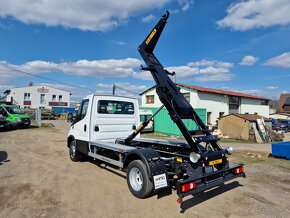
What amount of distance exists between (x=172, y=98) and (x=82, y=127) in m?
3.45

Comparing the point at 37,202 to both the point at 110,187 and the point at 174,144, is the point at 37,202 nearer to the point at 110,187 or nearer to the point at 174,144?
the point at 110,187

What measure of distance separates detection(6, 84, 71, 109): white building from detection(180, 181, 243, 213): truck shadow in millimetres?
51238

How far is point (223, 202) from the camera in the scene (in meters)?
4.18

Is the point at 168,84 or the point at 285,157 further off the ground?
the point at 168,84

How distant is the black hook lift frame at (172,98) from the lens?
4.24 meters

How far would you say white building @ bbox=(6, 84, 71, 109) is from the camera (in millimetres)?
46000

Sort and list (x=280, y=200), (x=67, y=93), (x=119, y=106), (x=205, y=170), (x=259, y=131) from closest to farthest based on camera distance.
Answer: (x=205, y=170) → (x=280, y=200) → (x=119, y=106) → (x=259, y=131) → (x=67, y=93)

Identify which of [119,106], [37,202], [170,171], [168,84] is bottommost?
[37,202]

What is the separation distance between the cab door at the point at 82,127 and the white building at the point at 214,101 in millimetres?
17529

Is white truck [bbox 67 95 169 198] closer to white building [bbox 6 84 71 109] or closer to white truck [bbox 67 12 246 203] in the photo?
white truck [bbox 67 12 246 203]

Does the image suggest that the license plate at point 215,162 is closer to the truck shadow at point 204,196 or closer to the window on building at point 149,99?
the truck shadow at point 204,196

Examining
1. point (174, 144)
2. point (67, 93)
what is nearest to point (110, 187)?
point (174, 144)

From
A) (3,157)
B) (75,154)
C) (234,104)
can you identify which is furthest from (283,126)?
(3,157)

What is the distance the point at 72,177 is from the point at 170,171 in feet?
9.73
